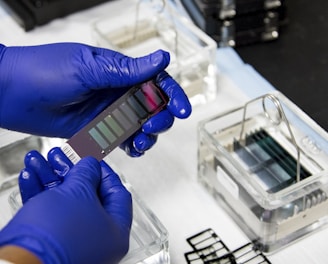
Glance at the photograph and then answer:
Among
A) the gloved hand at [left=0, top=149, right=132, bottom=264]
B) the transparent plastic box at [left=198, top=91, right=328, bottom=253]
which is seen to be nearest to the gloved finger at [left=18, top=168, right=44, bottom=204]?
the gloved hand at [left=0, top=149, right=132, bottom=264]

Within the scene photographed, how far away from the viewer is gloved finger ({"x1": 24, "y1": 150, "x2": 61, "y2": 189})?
782 mm

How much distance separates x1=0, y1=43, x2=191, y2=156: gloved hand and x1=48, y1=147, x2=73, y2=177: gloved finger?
9 centimetres

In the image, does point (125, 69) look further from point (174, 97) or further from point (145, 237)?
point (145, 237)

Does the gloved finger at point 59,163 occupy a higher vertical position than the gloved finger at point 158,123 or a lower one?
higher

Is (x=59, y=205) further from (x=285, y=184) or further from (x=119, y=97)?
(x=285, y=184)

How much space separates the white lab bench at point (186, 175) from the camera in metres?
0.86

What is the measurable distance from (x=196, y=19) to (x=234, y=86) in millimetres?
171

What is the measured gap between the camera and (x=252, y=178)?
32.9 inches

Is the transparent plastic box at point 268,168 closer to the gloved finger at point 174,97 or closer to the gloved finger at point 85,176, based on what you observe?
the gloved finger at point 174,97

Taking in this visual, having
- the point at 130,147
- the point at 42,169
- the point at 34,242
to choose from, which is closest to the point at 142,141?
the point at 130,147

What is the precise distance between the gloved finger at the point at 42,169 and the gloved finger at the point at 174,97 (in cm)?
17

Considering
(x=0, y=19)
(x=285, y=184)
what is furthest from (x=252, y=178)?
(x=0, y=19)

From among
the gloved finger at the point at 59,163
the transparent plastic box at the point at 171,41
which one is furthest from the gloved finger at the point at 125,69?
the transparent plastic box at the point at 171,41

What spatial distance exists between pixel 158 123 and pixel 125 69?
82 millimetres
